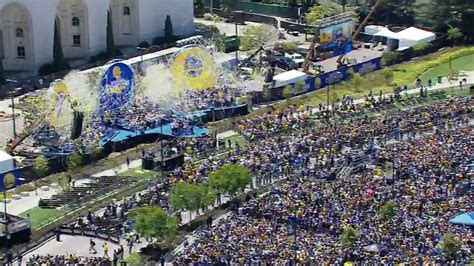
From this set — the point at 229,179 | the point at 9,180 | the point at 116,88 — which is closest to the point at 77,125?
the point at 116,88

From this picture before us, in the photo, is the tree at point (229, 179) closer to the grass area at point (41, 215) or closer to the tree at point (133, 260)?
the grass area at point (41, 215)

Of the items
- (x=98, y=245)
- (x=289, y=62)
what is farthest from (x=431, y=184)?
(x=289, y=62)

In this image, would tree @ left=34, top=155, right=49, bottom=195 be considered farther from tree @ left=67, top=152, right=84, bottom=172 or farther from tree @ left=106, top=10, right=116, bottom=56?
tree @ left=106, top=10, right=116, bottom=56

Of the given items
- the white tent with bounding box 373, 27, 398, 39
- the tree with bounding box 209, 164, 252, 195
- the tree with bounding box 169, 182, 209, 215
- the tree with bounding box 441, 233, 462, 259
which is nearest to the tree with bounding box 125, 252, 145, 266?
the tree with bounding box 169, 182, 209, 215

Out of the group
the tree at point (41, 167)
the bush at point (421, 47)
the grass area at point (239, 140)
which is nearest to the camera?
the tree at point (41, 167)

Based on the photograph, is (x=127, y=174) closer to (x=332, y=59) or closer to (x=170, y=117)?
(x=170, y=117)

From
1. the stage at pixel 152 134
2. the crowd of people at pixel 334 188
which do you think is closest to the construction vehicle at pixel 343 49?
the crowd of people at pixel 334 188
